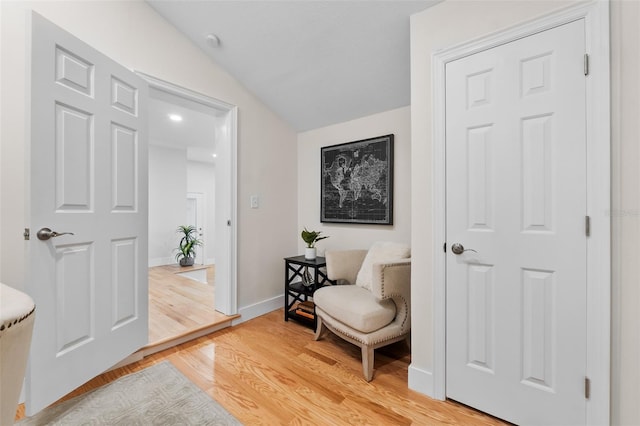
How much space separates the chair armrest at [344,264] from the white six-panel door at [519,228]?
99 centimetres

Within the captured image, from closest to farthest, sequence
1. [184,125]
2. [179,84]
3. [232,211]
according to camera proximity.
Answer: [179,84], [232,211], [184,125]

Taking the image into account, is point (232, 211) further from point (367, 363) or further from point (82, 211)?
point (367, 363)

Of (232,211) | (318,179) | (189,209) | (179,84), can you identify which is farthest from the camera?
(189,209)

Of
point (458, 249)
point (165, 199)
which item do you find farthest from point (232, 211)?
point (165, 199)

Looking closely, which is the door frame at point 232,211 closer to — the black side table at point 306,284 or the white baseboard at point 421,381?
the black side table at point 306,284

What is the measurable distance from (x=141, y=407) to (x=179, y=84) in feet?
7.38

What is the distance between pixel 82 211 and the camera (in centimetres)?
153

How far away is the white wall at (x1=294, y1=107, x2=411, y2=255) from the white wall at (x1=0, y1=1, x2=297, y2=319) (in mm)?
152

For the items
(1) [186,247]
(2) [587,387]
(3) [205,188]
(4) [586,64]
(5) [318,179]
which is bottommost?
(2) [587,387]

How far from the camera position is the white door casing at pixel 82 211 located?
1.33m

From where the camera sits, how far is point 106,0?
72.3 inches

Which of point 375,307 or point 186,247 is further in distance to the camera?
point 186,247

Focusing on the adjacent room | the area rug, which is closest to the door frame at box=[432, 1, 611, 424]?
the adjacent room

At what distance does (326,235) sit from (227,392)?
175 centimetres
